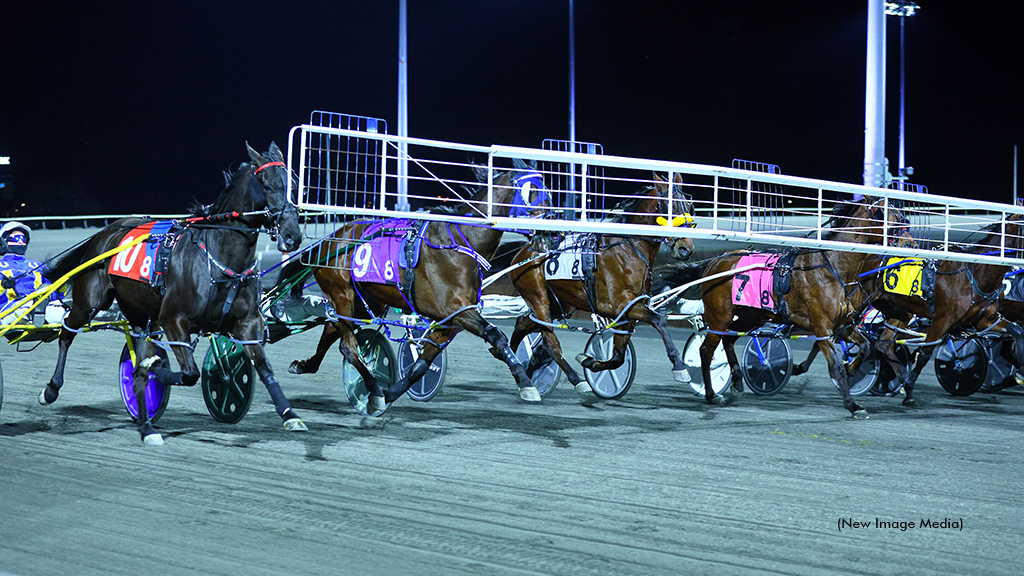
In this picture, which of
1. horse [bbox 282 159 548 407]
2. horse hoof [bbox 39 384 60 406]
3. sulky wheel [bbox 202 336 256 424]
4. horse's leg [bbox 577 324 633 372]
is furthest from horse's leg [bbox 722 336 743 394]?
horse hoof [bbox 39 384 60 406]

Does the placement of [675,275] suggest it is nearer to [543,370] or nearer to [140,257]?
[543,370]

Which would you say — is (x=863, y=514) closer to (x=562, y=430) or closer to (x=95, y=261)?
(x=562, y=430)

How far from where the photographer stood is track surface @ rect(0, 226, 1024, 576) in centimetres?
412

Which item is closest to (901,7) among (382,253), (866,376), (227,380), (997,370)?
(997,370)

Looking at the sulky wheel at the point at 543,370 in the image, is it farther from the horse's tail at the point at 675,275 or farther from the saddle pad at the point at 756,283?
the saddle pad at the point at 756,283

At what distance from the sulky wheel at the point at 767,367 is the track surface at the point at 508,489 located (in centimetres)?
86

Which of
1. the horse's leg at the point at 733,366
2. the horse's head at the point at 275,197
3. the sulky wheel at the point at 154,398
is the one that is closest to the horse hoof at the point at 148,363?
the sulky wheel at the point at 154,398

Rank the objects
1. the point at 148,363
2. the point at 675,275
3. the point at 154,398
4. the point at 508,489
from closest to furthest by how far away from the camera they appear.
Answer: the point at 508,489 → the point at 148,363 → the point at 154,398 → the point at 675,275

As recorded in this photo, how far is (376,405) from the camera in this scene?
8000 mm

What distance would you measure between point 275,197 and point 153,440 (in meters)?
1.90

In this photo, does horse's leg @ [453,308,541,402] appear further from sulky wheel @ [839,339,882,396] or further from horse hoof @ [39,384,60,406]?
sulky wheel @ [839,339,882,396]

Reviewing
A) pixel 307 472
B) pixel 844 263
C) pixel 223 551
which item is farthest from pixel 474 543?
pixel 844 263

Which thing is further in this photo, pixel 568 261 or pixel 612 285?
pixel 568 261

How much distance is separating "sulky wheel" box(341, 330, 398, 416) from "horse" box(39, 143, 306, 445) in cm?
162
